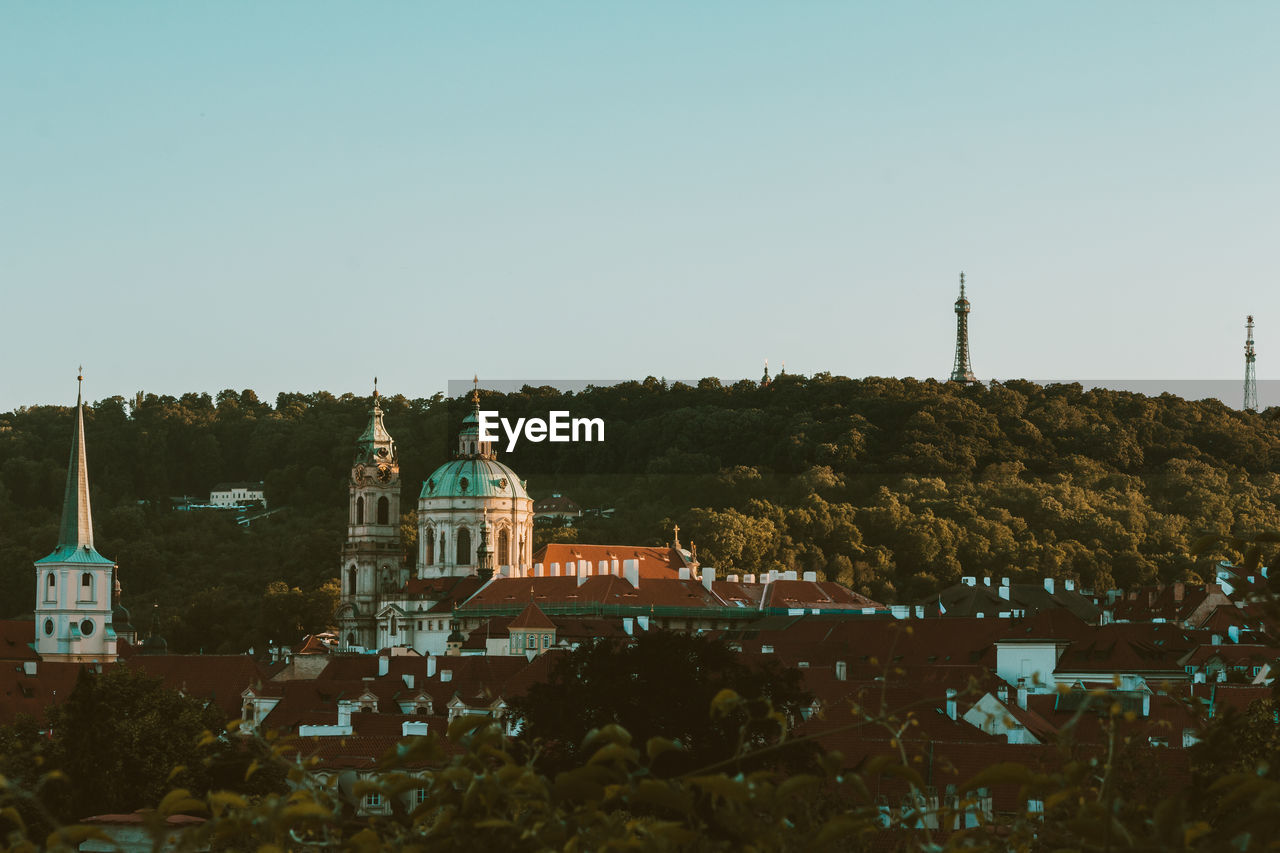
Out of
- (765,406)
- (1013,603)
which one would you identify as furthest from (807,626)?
(765,406)

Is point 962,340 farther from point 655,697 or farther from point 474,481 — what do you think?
point 655,697

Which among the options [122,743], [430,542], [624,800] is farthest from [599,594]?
[624,800]

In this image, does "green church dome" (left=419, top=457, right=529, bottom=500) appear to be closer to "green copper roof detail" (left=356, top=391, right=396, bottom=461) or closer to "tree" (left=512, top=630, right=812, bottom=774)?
"green copper roof detail" (left=356, top=391, right=396, bottom=461)

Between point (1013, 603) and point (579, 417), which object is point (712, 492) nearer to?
point (579, 417)

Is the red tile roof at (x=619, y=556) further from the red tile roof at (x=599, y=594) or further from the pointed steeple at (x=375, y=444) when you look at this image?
the pointed steeple at (x=375, y=444)

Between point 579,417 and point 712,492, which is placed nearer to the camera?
point 712,492
